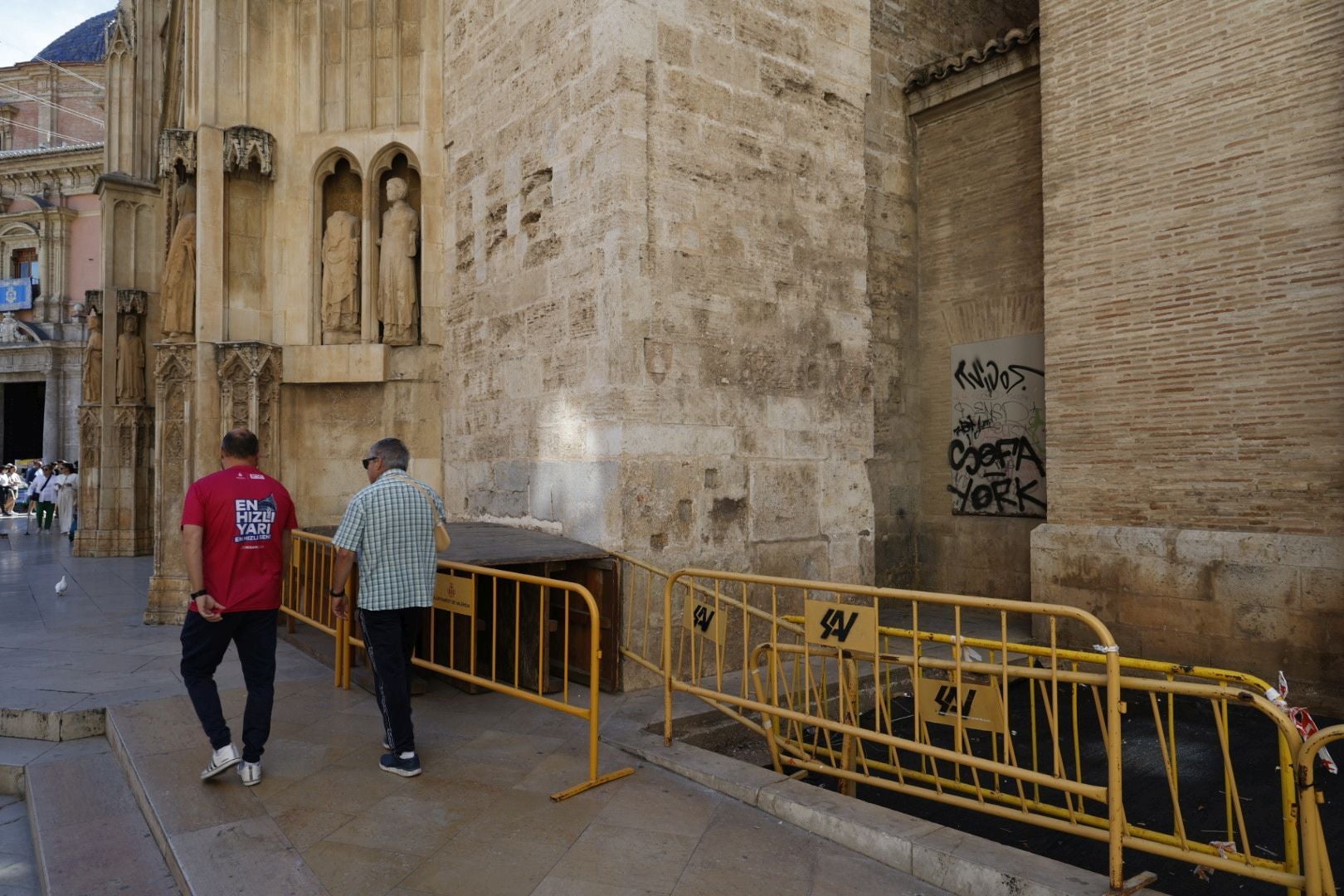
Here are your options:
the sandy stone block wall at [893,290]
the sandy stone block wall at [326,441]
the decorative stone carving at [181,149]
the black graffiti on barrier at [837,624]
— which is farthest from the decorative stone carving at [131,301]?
the black graffiti on barrier at [837,624]

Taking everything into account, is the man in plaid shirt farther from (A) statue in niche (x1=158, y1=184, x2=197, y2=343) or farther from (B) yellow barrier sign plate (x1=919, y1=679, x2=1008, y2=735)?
(A) statue in niche (x1=158, y1=184, x2=197, y2=343)

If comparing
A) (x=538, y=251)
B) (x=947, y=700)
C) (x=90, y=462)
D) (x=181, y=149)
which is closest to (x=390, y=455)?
(x=538, y=251)

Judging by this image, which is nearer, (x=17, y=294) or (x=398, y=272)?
(x=398, y=272)

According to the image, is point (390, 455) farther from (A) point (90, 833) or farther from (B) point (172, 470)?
(B) point (172, 470)

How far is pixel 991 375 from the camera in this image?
10852 millimetres

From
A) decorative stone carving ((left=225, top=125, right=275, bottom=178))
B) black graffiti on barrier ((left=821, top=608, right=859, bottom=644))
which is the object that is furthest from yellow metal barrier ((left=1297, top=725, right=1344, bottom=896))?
decorative stone carving ((left=225, top=125, right=275, bottom=178))

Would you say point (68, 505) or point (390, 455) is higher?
point (390, 455)

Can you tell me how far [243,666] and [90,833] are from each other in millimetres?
911

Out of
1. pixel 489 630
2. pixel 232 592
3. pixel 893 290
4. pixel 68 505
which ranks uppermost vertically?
pixel 893 290

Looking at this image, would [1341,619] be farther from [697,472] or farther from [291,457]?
[291,457]

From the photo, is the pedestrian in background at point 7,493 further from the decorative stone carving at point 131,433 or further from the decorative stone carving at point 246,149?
the decorative stone carving at point 246,149

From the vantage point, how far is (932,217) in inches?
460

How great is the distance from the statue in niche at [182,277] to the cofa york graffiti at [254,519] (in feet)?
18.4

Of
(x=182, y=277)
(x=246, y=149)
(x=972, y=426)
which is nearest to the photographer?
(x=246, y=149)
